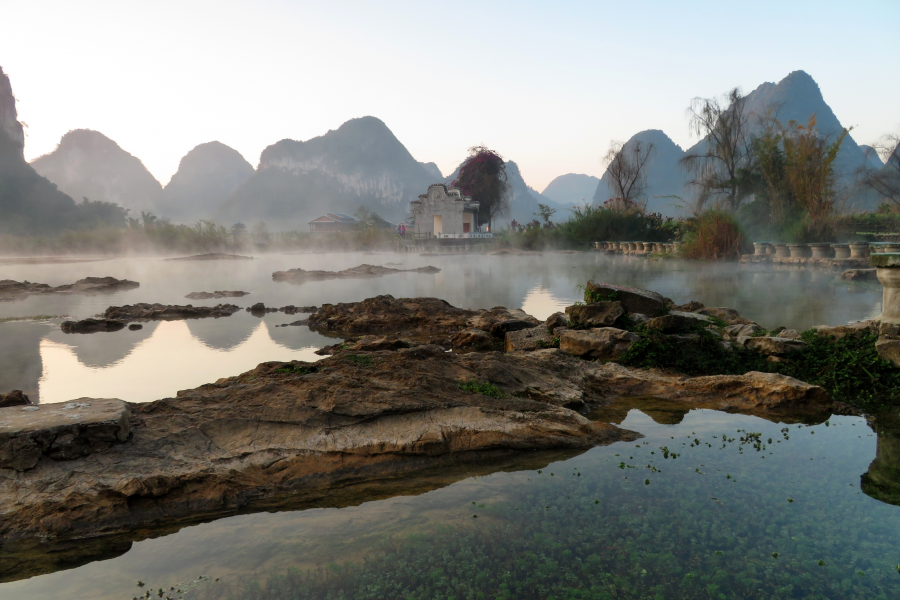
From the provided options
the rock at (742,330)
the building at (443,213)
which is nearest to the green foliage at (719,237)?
the rock at (742,330)

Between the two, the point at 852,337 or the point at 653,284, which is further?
the point at 653,284

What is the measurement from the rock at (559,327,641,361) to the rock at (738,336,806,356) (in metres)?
1.40

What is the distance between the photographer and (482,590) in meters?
2.73

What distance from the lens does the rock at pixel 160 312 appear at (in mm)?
12023

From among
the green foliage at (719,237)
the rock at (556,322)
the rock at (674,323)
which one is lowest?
the rock at (556,322)

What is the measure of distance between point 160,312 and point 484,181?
3666 cm

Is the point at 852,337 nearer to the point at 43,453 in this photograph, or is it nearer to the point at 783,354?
the point at 783,354

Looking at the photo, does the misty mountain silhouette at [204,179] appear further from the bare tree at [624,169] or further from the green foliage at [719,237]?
the green foliage at [719,237]

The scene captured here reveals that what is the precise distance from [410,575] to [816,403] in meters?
4.53

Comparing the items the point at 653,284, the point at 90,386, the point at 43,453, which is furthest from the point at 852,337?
the point at 653,284

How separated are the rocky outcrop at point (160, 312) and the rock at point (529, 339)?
296 inches

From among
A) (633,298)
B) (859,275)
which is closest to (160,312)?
(633,298)

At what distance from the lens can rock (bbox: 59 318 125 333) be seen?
10.6m

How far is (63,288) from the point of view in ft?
57.7
